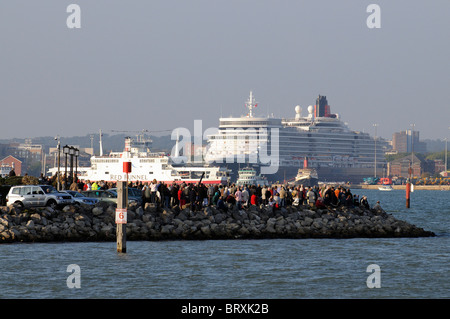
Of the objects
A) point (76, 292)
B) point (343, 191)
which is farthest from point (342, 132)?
point (76, 292)

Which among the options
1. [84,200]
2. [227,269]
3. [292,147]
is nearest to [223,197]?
[84,200]

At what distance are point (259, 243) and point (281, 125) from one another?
15217cm

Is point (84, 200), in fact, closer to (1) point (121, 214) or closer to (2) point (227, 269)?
(1) point (121, 214)

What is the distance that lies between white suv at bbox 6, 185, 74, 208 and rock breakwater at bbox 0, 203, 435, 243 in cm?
210

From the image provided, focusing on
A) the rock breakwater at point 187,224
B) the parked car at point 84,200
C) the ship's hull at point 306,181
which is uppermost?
the parked car at point 84,200

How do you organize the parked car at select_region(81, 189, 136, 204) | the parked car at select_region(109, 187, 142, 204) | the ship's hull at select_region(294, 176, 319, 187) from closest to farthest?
1. the parked car at select_region(81, 189, 136, 204)
2. the parked car at select_region(109, 187, 142, 204)
3. the ship's hull at select_region(294, 176, 319, 187)

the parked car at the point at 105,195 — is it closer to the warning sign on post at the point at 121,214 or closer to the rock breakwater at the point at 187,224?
the rock breakwater at the point at 187,224

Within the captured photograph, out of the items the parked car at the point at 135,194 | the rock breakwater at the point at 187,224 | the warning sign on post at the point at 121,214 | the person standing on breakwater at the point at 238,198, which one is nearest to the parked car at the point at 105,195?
the parked car at the point at 135,194

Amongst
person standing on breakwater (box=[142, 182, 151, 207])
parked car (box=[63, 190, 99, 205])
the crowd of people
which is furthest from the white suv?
the crowd of people

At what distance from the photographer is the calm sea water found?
23.3m

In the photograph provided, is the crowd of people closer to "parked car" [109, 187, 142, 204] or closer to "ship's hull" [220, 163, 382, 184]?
"parked car" [109, 187, 142, 204]

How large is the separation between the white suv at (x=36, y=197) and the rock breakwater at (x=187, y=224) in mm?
2101

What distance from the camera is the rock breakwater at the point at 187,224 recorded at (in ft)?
110

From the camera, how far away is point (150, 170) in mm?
123688
